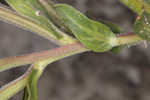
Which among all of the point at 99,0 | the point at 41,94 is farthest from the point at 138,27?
the point at 41,94

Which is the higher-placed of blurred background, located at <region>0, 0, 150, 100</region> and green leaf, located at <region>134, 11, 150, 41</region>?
green leaf, located at <region>134, 11, 150, 41</region>

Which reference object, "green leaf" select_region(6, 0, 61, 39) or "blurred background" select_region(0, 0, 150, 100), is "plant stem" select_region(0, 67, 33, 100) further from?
"blurred background" select_region(0, 0, 150, 100)

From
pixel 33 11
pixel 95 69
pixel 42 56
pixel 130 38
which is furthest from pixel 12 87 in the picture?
pixel 95 69

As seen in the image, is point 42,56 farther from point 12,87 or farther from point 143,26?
point 143,26

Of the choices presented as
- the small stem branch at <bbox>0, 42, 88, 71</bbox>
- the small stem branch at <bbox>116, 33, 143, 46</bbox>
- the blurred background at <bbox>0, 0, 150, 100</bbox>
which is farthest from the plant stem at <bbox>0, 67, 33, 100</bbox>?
the blurred background at <bbox>0, 0, 150, 100</bbox>

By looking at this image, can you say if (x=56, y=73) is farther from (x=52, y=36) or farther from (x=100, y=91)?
(x=52, y=36)

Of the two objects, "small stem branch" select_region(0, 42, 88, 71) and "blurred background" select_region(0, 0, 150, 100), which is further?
"blurred background" select_region(0, 0, 150, 100)
